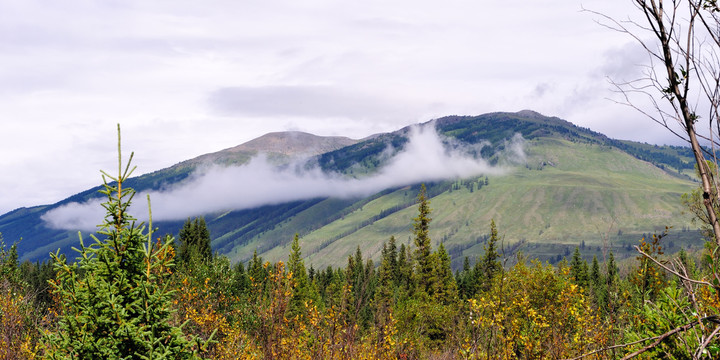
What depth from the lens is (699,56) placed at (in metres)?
4.48

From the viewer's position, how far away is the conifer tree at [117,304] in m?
6.21

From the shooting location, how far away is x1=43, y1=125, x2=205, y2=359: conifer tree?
6.21 m

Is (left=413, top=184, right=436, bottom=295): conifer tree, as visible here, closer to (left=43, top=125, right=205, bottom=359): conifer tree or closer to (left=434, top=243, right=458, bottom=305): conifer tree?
(left=434, top=243, right=458, bottom=305): conifer tree

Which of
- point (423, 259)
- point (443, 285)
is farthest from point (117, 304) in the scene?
point (443, 285)

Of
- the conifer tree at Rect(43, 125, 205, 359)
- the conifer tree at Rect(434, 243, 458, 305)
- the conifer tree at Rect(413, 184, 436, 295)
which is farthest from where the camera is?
the conifer tree at Rect(434, 243, 458, 305)

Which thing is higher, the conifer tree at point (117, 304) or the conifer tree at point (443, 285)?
the conifer tree at point (117, 304)

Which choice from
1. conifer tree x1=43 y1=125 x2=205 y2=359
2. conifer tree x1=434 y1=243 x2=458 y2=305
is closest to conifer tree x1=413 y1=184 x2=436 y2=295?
conifer tree x1=434 y1=243 x2=458 y2=305

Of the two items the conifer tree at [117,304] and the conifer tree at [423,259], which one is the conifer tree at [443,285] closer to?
the conifer tree at [423,259]

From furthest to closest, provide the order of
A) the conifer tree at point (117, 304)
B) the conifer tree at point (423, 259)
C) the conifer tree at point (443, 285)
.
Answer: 1. the conifer tree at point (443, 285)
2. the conifer tree at point (423, 259)
3. the conifer tree at point (117, 304)

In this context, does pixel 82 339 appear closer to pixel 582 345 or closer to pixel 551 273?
pixel 582 345

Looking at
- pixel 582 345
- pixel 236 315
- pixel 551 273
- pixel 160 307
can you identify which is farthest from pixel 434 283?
pixel 160 307

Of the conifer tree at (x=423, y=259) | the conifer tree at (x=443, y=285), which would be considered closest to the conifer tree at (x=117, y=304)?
the conifer tree at (x=423, y=259)

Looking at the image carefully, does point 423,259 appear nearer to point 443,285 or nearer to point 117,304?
point 443,285

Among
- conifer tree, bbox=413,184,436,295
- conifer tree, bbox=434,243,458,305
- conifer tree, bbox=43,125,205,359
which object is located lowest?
conifer tree, bbox=434,243,458,305
